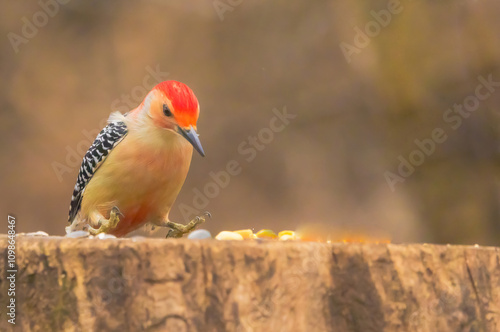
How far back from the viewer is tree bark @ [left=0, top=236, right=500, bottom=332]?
1.50 m

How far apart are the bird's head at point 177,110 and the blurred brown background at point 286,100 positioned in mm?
2373

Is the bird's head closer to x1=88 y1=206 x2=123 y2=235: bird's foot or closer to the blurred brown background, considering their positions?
x1=88 y1=206 x2=123 y2=235: bird's foot

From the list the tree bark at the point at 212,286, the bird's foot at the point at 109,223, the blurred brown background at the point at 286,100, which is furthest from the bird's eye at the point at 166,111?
the blurred brown background at the point at 286,100

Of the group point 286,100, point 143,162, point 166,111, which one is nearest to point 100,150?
point 143,162

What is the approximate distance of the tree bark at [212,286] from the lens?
4.92ft

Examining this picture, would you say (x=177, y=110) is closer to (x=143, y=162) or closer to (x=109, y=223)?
(x=143, y=162)

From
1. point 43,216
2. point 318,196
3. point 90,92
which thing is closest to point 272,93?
point 318,196

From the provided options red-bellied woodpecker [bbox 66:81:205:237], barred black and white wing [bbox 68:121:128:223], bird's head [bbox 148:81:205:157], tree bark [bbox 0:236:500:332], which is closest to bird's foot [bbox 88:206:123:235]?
red-bellied woodpecker [bbox 66:81:205:237]

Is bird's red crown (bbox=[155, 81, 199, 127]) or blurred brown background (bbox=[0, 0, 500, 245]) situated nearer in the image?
bird's red crown (bbox=[155, 81, 199, 127])

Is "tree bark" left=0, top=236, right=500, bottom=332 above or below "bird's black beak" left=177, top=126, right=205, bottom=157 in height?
below

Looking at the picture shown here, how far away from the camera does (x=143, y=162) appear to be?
7.78 ft

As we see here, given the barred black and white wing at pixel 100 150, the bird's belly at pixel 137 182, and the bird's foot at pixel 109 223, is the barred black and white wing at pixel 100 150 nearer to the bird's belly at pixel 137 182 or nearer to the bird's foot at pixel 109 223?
the bird's belly at pixel 137 182

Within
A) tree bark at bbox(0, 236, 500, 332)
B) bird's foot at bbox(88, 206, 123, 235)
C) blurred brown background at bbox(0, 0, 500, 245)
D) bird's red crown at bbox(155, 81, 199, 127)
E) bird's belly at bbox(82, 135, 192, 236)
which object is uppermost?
blurred brown background at bbox(0, 0, 500, 245)

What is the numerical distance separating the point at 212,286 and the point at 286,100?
3.32m
